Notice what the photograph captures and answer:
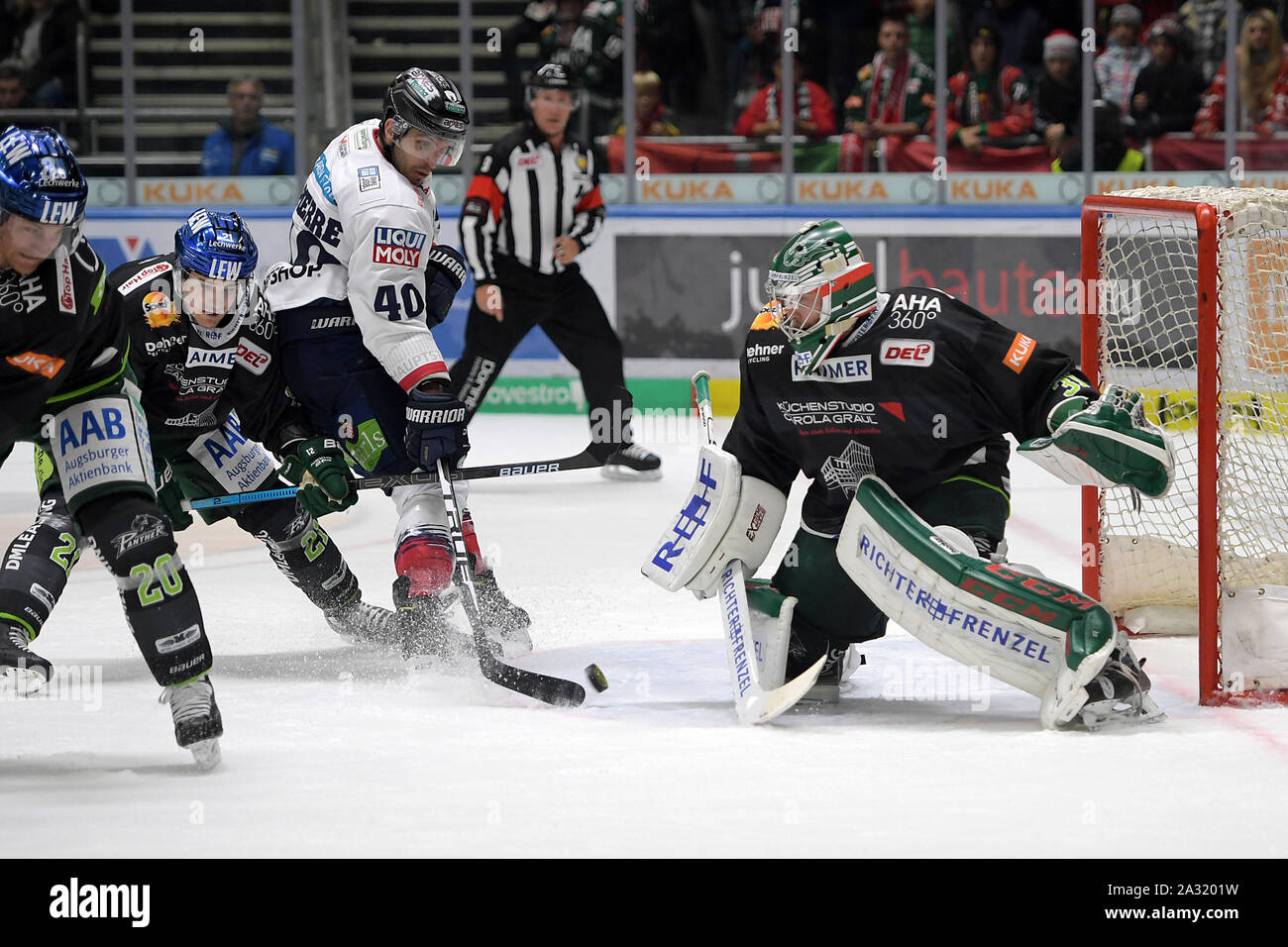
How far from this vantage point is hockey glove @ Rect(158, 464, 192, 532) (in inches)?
158

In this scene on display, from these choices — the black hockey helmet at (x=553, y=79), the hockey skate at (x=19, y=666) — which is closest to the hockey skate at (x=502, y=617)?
the hockey skate at (x=19, y=666)

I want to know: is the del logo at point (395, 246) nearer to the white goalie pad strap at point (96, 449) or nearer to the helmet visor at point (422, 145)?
the helmet visor at point (422, 145)

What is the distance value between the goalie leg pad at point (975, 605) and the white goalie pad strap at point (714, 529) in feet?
0.72

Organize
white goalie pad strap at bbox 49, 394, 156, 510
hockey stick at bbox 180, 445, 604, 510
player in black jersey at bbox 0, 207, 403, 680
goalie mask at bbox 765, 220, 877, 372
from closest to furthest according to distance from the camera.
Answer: white goalie pad strap at bbox 49, 394, 156, 510 → goalie mask at bbox 765, 220, 877, 372 → player in black jersey at bbox 0, 207, 403, 680 → hockey stick at bbox 180, 445, 604, 510

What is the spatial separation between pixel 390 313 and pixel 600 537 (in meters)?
1.65

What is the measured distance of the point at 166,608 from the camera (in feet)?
9.83

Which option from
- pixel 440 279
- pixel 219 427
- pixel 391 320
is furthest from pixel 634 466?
pixel 219 427

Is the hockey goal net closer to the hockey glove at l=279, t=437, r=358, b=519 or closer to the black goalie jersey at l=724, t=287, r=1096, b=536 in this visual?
the black goalie jersey at l=724, t=287, r=1096, b=536

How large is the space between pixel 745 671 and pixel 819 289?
74 cm

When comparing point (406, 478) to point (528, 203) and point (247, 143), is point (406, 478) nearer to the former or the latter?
point (528, 203)

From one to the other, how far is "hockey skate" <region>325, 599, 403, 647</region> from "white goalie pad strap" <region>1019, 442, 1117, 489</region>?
60.3 inches

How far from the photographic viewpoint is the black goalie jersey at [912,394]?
3.37m

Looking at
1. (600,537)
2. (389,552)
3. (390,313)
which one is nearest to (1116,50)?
(600,537)

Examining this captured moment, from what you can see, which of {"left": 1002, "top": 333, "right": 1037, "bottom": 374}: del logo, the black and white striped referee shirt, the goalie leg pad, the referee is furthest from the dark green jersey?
the black and white striped referee shirt
